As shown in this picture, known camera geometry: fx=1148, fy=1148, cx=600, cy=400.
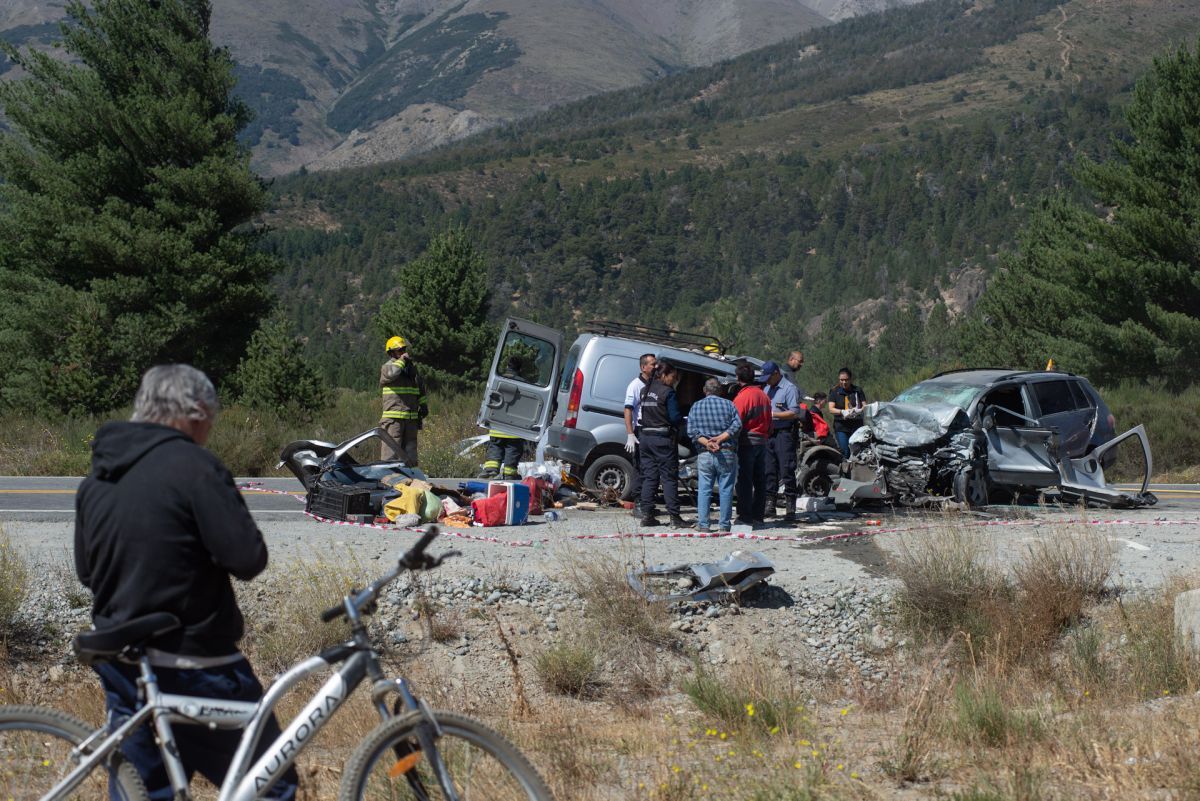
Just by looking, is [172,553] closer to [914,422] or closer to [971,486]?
[914,422]

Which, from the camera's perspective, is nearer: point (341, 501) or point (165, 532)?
point (165, 532)

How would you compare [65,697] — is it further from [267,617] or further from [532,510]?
[532,510]

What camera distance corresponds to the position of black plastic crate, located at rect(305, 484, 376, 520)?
11.9 metres

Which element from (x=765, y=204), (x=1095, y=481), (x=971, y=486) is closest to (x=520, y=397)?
(x=971, y=486)

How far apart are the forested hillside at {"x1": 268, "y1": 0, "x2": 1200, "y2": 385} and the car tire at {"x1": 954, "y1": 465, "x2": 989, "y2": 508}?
63.7 metres

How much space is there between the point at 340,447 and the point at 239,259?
22.7 m

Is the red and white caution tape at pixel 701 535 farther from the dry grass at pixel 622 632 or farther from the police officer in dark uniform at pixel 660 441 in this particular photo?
the dry grass at pixel 622 632

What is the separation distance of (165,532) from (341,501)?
8391 millimetres

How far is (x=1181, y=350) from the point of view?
29672mm

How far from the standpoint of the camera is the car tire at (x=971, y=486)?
42.5 ft

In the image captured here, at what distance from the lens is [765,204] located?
493 feet

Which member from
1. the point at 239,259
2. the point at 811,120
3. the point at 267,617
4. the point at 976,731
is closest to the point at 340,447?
the point at 267,617

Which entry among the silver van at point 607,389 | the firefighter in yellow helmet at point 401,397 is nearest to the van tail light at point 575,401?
the silver van at point 607,389

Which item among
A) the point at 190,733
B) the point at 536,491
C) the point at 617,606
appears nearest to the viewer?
the point at 190,733
